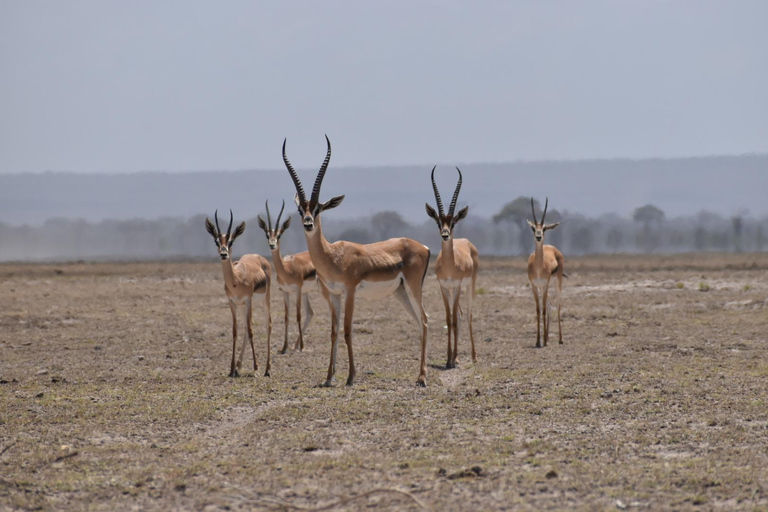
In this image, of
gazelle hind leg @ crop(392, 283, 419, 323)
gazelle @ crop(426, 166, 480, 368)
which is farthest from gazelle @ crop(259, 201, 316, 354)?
gazelle hind leg @ crop(392, 283, 419, 323)

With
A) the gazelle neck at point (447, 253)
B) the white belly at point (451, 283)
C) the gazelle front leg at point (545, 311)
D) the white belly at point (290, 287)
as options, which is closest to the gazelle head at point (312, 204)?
the gazelle neck at point (447, 253)

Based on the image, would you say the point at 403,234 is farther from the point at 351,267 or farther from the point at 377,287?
the point at 351,267

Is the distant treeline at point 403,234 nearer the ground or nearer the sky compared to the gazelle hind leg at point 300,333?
nearer the sky

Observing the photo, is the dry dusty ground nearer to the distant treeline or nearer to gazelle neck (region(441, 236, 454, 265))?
gazelle neck (region(441, 236, 454, 265))

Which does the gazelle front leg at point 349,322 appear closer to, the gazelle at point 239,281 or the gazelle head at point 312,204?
the gazelle head at point 312,204

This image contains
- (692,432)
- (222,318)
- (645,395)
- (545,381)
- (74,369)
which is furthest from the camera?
(222,318)

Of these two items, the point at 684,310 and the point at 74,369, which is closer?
the point at 74,369

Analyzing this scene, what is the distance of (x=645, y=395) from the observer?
33.7 ft

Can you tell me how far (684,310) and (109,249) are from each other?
87490 mm

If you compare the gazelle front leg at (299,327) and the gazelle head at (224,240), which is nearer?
the gazelle head at (224,240)

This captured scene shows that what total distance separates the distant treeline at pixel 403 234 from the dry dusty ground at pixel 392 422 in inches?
3051

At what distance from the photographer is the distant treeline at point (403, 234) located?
9825 cm

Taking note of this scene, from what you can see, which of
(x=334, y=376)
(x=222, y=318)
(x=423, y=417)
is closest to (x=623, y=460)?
(x=423, y=417)

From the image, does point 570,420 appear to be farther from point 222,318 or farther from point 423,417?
point 222,318
